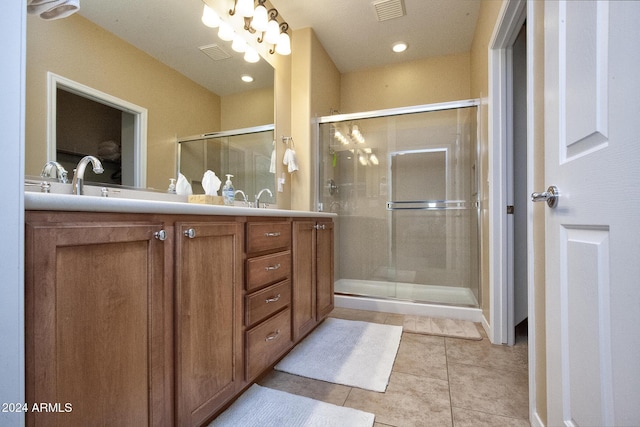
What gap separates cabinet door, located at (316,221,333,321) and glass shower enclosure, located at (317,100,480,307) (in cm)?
74

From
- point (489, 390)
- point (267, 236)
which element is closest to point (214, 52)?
point (267, 236)

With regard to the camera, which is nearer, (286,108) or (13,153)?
(13,153)

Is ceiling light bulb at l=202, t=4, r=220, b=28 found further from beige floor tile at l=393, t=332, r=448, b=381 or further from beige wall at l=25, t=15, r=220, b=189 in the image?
beige floor tile at l=393, t=332, r=448, b=381

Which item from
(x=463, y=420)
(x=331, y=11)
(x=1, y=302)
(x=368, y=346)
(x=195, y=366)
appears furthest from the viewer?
(x=331, y=11)

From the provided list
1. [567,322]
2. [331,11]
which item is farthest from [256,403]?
[331,11]

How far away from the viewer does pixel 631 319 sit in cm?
55

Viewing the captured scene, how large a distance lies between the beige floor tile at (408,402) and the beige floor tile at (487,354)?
35cm

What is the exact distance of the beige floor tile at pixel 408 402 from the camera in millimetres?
1133

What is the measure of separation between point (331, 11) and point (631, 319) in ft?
9.23

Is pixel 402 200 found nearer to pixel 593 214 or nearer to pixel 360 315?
pixel 360 315

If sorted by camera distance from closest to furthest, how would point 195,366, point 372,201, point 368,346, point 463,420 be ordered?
1. point 195,366
2. point 463,420
3. point 368,346
4. point 372,201

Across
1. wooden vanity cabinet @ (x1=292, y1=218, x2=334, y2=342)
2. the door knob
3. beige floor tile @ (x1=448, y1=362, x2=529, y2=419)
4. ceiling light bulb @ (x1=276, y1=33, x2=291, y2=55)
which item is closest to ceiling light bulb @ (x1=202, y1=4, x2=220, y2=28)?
ceiling light bulb @ (x1=276, y1=33, x2=291, y2=55)

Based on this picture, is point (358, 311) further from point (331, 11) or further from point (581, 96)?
point (331, 11)

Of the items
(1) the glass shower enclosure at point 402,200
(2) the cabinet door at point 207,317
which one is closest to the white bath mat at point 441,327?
(1) the glass shower enclosure at point 402,200
